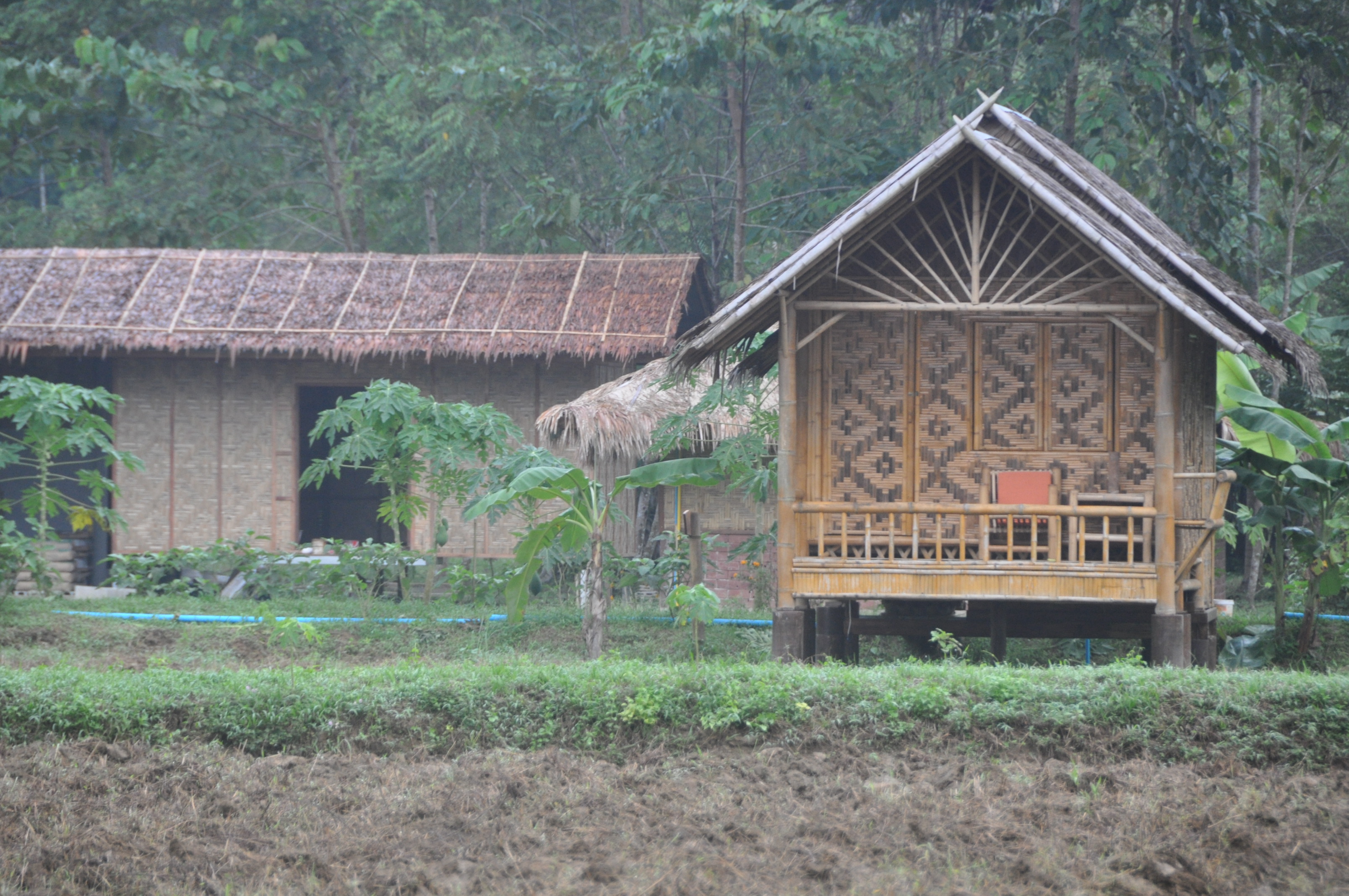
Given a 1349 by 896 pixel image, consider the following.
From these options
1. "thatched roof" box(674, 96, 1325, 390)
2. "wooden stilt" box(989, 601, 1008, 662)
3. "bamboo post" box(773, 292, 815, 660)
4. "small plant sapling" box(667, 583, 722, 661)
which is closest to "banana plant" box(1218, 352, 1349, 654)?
"thatched roof" box(674, 96, 1325, 390)

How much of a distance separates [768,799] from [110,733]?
3.81 metres

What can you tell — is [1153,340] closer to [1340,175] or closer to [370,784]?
[370,784]

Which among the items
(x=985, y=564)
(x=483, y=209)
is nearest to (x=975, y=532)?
(x=985, y=564)

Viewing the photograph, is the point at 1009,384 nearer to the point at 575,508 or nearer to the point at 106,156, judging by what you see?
the point at 575,508

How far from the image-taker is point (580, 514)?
9.24 metres

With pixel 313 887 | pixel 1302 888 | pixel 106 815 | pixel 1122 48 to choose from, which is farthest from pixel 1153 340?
pixel 106 815

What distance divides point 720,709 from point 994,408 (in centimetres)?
355

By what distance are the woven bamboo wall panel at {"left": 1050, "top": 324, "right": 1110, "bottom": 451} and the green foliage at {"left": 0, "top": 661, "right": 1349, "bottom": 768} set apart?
225 centimetres

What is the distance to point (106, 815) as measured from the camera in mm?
5641

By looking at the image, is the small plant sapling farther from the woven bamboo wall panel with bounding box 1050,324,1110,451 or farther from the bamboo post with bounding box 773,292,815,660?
the woven bamboo wall panel with bounding box 1050,324,1110,451

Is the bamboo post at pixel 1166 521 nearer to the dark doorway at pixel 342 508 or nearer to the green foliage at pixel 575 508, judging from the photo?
the green foliage at pixel 575 508

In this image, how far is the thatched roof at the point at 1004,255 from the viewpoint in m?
7.63

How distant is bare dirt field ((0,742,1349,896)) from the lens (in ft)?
16.0

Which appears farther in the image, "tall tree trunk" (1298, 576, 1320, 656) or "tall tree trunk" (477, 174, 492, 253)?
"tall tree trunk" (477, 174, 492, 253)
